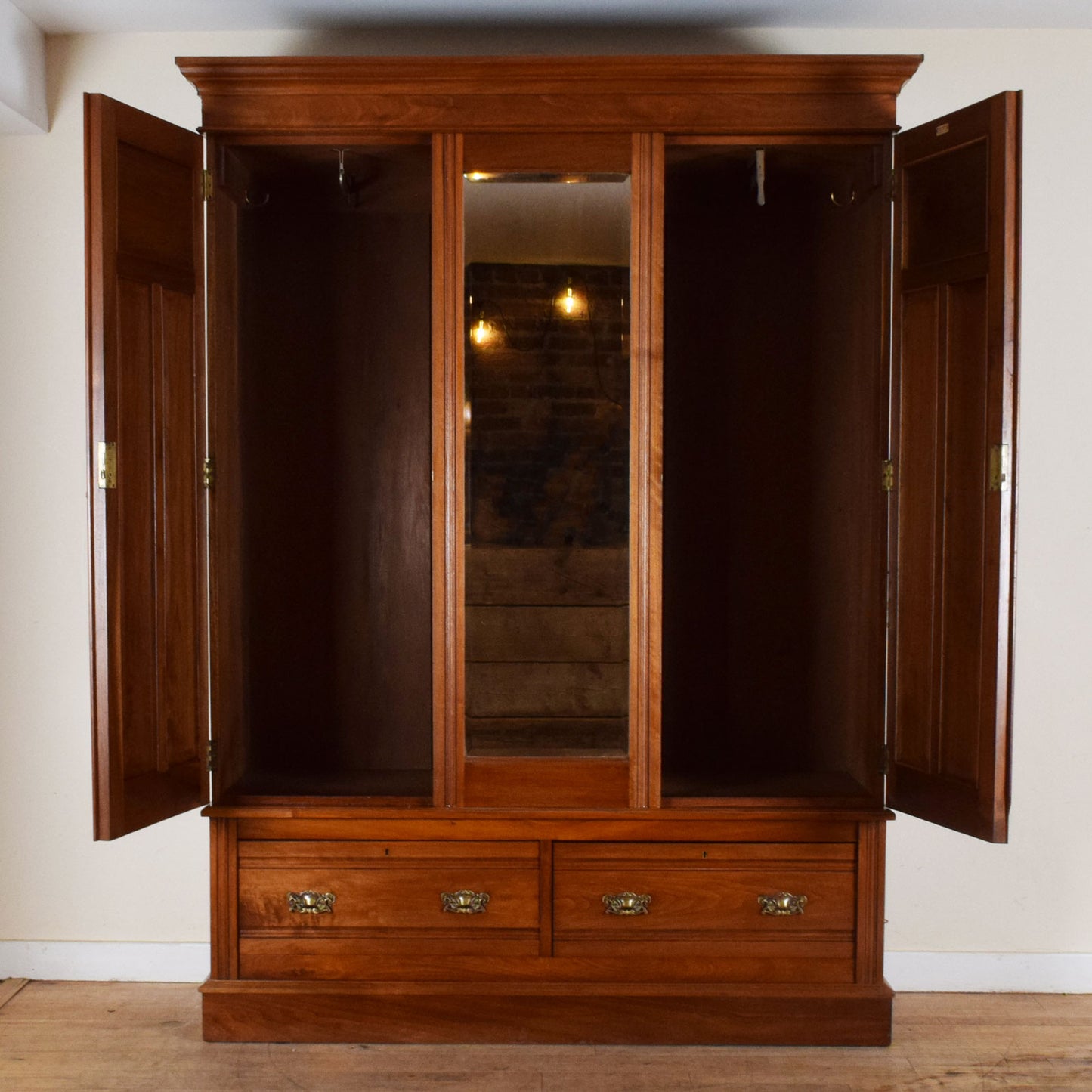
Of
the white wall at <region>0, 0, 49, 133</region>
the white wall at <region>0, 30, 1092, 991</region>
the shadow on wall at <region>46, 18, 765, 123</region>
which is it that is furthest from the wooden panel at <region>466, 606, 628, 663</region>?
the white wall at <region>0, 0, 49, 133</region>

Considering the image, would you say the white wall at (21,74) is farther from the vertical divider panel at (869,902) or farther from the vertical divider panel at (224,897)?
the vertical divider panel at (869,902)

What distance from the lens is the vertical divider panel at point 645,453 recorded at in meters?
2.57

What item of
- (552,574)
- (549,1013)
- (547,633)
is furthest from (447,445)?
(549,1013)

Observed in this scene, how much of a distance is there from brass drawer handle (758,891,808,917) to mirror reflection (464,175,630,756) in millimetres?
574

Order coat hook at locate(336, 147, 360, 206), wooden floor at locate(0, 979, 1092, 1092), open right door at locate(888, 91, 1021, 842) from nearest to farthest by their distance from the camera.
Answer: open right door at locate(888, 91, 1021, 842), wooden floor at locate(0, 979, 1092, 1092), coat hook at locate(336, 147, 360, 206)

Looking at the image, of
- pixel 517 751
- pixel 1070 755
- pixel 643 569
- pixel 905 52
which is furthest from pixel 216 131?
pixel 1070 755

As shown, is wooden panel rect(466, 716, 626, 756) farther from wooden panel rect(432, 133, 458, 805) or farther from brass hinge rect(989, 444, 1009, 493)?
brass hinge rect(989, 444, 1009, 493)

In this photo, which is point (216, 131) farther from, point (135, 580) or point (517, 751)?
point (517, 751)

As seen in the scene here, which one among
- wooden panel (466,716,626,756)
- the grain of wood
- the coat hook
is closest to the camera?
wooden panel (466,716,626,756)

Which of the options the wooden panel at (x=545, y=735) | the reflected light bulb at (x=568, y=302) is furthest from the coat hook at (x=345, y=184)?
the wooden panel at (x=545, y=735)

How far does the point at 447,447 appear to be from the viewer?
2.59 meters

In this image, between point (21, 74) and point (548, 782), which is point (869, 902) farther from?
point (21, 74)

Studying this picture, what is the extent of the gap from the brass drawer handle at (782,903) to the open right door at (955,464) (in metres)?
0.36

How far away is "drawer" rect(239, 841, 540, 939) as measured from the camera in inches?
106
